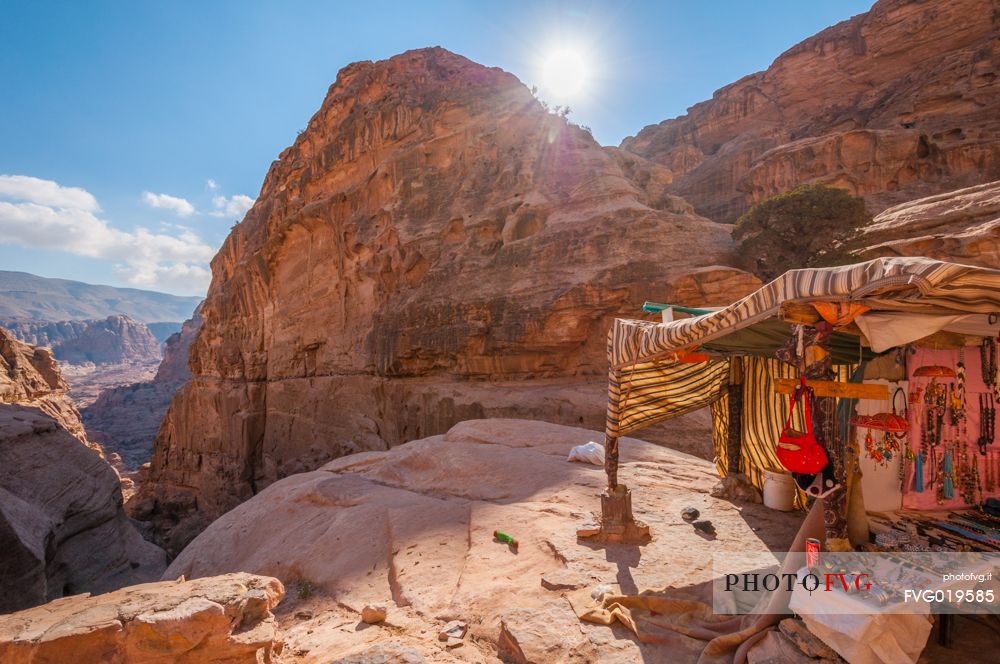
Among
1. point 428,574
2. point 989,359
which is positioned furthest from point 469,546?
point 989,359

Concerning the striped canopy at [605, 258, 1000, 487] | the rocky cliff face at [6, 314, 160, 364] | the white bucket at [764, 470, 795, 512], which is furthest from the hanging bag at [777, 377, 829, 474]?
the rocky cliff face at [6, 314, 160, 364]

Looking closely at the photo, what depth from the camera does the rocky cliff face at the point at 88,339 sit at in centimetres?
13439

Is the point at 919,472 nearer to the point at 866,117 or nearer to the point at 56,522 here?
the point at 56,522

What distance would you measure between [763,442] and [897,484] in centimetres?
171

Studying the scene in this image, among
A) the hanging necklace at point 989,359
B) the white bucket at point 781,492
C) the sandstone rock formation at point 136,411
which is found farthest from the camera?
the sandstone rock formation at point 136,411

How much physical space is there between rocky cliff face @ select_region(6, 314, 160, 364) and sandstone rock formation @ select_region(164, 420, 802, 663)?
546ft

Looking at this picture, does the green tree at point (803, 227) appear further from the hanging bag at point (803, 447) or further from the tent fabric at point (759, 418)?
the hanging bag at point (803, 447)

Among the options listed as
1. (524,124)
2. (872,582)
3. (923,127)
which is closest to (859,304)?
(872,582)

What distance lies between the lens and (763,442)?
6.55 meters

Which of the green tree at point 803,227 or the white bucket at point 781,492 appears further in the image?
the green tree at point 803,227

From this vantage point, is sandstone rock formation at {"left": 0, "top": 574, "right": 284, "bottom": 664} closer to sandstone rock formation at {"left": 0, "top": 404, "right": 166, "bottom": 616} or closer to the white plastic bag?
the white plastic bag

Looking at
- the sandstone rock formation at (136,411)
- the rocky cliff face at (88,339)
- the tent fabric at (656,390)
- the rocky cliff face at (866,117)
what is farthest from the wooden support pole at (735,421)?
the rocky cliff face at (88,339)

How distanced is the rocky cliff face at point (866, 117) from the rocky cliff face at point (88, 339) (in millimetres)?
158827

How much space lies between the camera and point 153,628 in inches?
126
